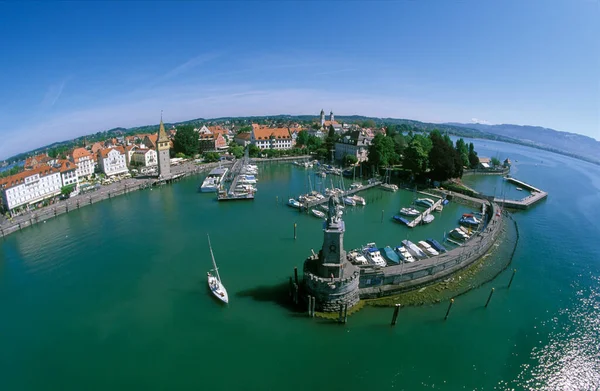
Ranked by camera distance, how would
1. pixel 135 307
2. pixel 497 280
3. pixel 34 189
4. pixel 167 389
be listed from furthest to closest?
pixel 34 189 < pixel 497 280 < pixel 135 307 < pixel 167 389

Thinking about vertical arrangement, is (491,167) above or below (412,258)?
above

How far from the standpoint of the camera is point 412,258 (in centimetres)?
2572

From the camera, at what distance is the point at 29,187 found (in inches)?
1687

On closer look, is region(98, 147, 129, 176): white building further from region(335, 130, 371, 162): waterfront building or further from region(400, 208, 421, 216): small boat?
region(400, 208, 421, 216): small boat

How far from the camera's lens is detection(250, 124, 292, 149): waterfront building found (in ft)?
299

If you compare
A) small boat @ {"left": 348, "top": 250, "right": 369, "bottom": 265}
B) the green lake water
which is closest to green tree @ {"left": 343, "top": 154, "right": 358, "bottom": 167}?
the green lake water

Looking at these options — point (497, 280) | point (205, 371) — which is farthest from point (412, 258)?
point (205, 371)

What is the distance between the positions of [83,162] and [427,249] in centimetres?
6007

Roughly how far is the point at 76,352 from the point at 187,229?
1809 cm

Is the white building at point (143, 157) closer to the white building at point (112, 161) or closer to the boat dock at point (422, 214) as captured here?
the white building at point (112, 161)

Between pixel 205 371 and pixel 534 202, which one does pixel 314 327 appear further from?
pixel 534 202

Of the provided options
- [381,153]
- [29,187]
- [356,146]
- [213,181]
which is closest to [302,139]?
[356,146]

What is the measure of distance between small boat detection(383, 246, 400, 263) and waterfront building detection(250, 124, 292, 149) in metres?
68.3

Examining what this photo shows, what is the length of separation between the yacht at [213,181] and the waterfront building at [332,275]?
3518 cm
